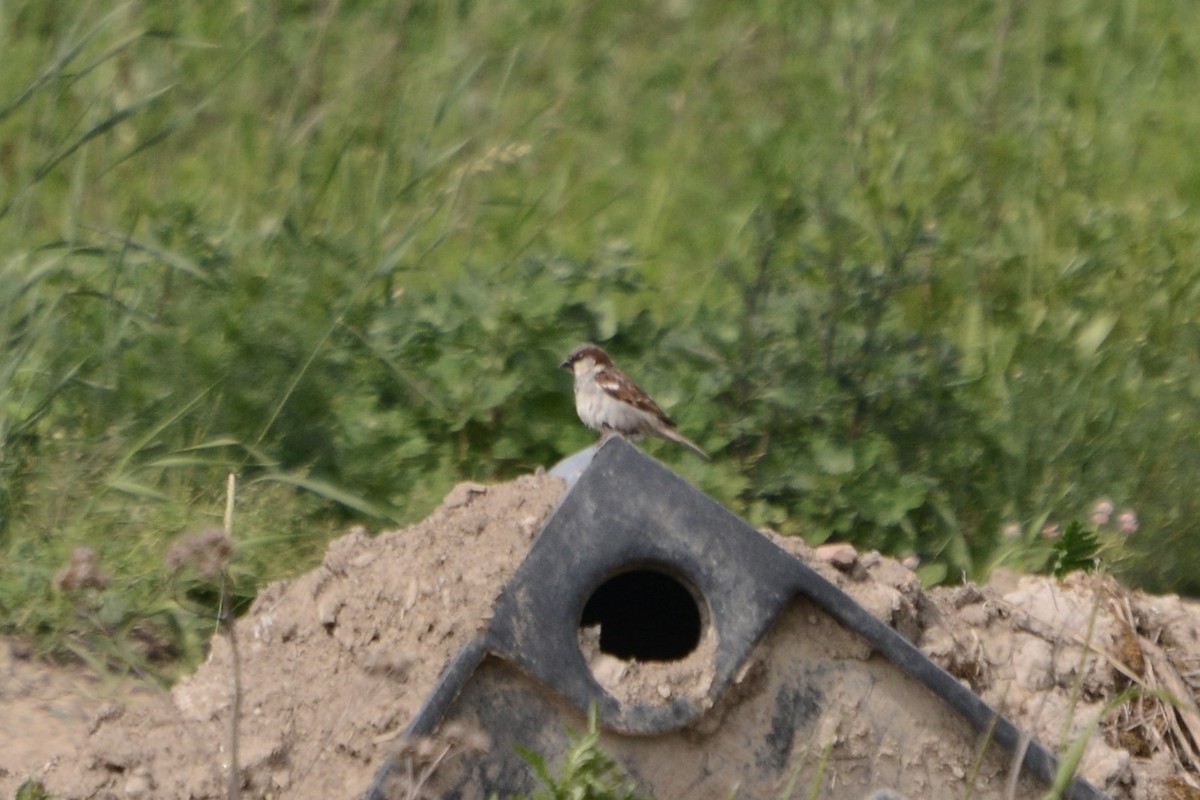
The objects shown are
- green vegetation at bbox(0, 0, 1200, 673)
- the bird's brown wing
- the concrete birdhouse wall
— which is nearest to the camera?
the concrete birdhouse wall

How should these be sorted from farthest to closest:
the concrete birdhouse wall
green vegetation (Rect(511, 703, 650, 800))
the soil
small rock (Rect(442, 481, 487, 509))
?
small rock (Rect(442, 481, 487, 509)) → the soil → the concrete birdhouse wall → green vegetation (Rect(511, 703, 650, 800))

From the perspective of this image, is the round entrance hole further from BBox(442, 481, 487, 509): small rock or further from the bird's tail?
the bird's tail

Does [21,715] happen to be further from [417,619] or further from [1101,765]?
[1101,765]

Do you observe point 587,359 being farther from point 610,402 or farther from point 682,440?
point 682,440

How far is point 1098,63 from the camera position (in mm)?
10359

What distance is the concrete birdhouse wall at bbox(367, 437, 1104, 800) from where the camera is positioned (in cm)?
369

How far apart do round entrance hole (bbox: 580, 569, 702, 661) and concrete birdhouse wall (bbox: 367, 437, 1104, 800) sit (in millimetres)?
513

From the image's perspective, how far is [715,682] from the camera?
3.76 metres

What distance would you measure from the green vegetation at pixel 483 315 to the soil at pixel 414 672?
1.09 ft

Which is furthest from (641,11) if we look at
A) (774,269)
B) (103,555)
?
(103,555)

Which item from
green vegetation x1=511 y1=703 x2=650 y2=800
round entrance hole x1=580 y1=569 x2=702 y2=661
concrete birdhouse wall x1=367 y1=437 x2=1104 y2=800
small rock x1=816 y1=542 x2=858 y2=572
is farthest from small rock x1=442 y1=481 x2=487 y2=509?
green vegetation x1=511 y1=703 x2=650 y2=800

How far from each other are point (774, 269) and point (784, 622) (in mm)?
2828

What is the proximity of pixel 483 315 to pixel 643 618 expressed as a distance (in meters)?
1.75

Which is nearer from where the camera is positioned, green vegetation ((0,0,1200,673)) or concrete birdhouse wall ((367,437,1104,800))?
concrete birdhouse wall ((367,437,1104,800))
